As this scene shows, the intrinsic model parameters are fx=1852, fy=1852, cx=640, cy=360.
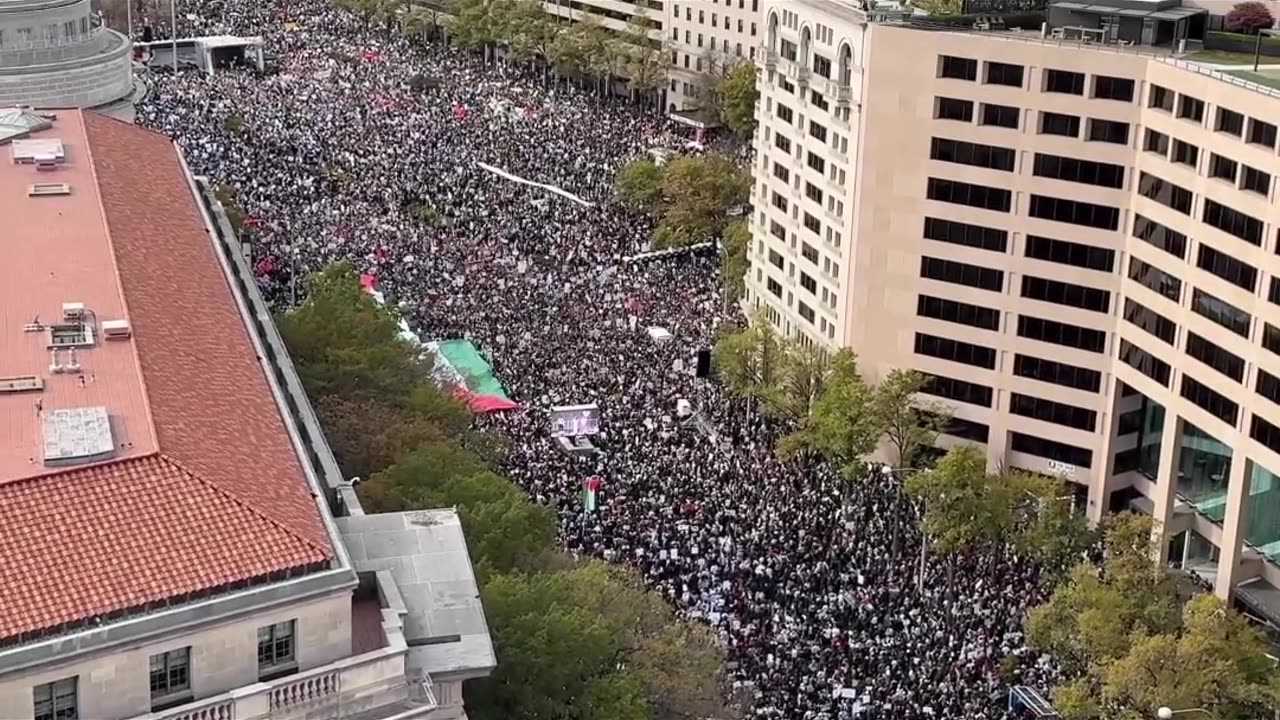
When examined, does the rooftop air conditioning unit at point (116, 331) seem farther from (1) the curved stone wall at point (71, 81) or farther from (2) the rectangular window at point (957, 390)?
(1) the curved stone wall at point (71, 81)

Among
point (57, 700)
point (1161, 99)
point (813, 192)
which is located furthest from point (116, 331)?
point (813, 192)

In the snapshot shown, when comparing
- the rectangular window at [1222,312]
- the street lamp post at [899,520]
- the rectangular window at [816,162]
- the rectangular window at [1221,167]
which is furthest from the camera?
the rectangular window at [816,162]

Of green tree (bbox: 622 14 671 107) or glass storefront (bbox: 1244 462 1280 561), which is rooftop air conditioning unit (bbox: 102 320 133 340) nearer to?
glass storefront (bbox: 1244 462 1280 561)

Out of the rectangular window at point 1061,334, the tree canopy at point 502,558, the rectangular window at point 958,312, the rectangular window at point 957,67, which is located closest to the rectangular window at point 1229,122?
the rectangular window at point 1061,334

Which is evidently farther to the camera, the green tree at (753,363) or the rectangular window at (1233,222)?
the green tree at (753,363)

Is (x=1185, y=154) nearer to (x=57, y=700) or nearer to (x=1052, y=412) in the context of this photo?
(x=1052, y=412)
